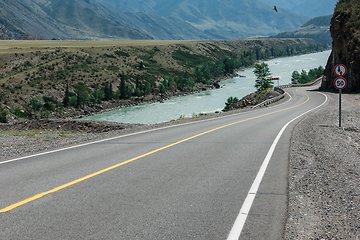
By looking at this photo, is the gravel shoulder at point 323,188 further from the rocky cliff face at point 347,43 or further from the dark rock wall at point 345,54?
the rocky cliff face at point 347,43

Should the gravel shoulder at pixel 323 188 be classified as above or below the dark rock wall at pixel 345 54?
below

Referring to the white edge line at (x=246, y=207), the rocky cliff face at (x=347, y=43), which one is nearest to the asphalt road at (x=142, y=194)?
the white edge line at (x=246, y=207)

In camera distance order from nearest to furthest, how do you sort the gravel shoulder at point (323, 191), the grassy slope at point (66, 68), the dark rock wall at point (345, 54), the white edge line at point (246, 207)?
the white edge line at point (246, 207) → the gravel shoulder at point (323, 191) → the dark rock wall at point (345, 54) → the grassy slope at point (66, 68)

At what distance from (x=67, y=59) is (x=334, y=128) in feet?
290

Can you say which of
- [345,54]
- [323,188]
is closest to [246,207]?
[323,188]

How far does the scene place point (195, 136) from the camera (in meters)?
11.5

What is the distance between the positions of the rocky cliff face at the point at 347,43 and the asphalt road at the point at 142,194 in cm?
3980

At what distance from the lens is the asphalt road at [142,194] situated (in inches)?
156

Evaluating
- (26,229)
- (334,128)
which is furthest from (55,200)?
(334,128)

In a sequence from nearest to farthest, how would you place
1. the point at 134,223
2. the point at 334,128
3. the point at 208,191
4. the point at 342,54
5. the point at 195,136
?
1. the point at 134,223
2. the point at 208,191
3. the point at 195,136
4. the point at 334,128
5. the point at 342,54

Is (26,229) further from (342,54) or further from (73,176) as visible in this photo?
(342,54)

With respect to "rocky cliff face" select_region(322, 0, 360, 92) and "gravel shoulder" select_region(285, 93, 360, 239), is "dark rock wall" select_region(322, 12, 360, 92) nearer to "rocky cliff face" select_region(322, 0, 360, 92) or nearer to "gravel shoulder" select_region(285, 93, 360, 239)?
"rocky cliff face" select_region(322, 0, 360, 92)

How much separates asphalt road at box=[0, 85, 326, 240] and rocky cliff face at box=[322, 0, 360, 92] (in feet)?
131

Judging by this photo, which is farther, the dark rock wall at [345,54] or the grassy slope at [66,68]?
the grassy slope at [66,68]
